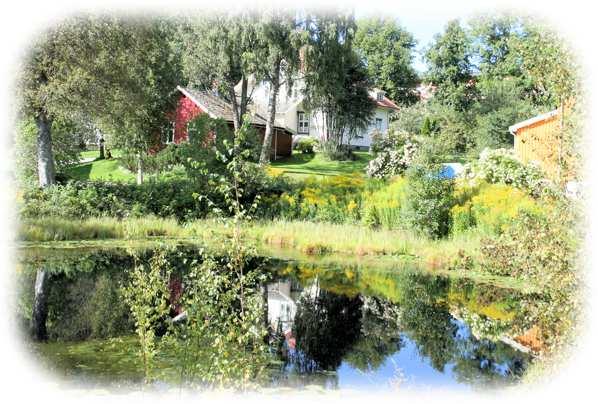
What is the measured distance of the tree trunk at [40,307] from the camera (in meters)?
7.70

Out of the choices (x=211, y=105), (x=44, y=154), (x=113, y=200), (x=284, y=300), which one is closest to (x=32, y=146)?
(x=44, y=154)

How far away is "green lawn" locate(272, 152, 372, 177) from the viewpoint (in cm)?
3036

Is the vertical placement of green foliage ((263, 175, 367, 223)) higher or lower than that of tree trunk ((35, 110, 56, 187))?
lower

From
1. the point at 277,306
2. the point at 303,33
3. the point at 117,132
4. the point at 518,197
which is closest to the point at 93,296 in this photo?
the point at 277,306

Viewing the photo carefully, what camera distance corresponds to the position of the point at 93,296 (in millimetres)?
9789

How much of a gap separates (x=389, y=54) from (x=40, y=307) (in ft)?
160

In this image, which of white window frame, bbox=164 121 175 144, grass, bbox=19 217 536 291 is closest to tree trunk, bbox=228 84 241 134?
white window frame, bbox=164 121 175 144

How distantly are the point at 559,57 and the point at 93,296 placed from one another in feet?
26.3

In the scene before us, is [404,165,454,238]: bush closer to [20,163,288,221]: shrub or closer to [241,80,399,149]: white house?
[20,163,288,221]: shrub

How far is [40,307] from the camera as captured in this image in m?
9.01

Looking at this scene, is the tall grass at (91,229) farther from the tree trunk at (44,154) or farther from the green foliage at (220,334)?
the green foliage at (220,334)

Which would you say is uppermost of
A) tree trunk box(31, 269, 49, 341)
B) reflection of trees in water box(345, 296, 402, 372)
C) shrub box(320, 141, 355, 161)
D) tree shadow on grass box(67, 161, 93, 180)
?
shrub box(320, 141, 355, 161)

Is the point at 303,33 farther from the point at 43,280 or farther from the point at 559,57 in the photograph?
the point at 559,57

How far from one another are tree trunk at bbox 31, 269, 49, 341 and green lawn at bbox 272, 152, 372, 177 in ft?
61.0
